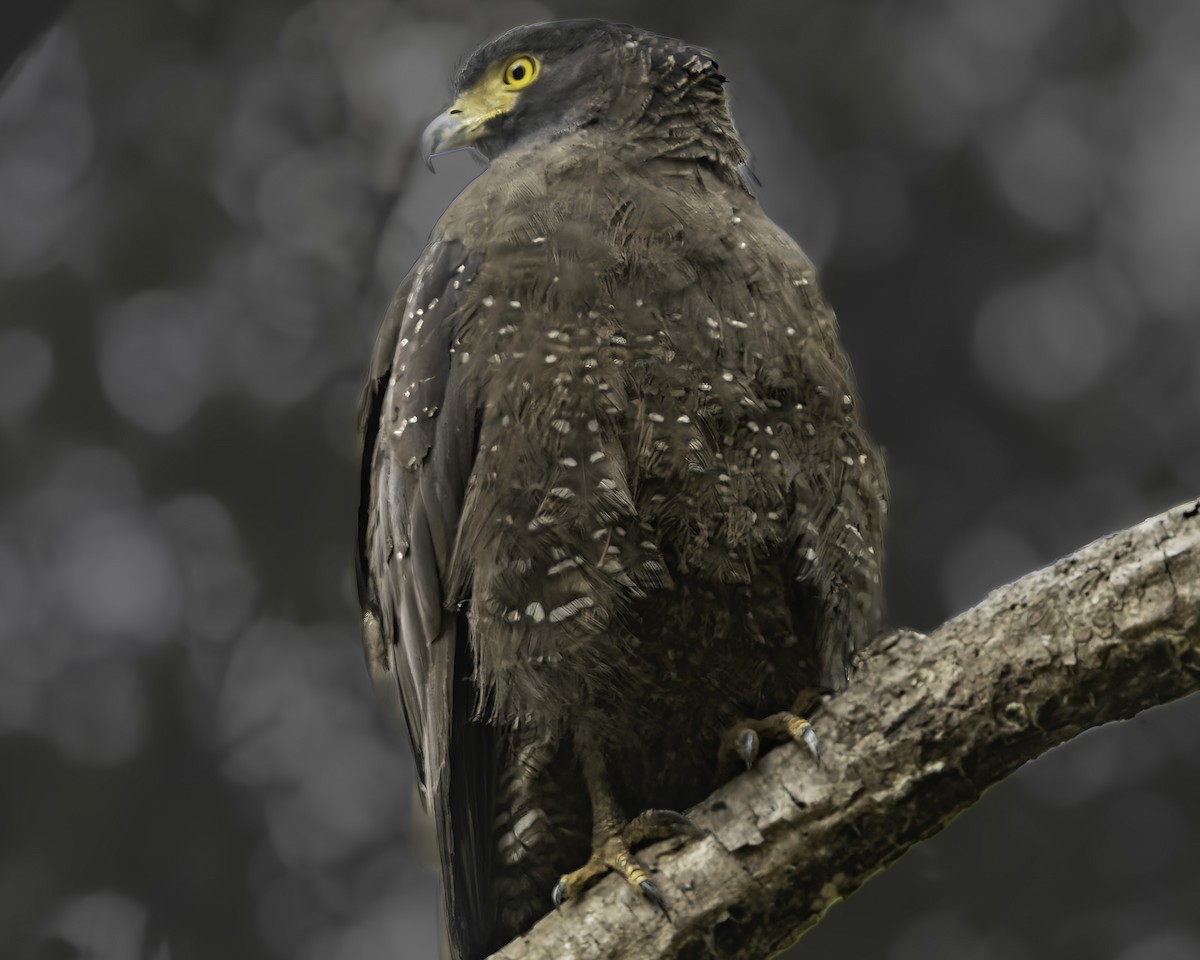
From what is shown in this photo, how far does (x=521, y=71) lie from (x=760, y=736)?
234 centimetres

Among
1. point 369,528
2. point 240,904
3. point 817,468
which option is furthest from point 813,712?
point 240,904

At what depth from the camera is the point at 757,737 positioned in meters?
3.08

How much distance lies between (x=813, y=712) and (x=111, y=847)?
14.4 ft

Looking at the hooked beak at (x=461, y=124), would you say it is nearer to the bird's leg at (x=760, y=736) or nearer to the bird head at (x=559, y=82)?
the bird head at (x=559, y=82)

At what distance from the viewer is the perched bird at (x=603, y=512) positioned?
3.20 meters

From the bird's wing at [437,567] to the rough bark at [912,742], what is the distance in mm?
558

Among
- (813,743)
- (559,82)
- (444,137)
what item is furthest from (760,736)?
(444,137)

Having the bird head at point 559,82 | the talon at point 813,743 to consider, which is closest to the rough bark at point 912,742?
the talon at point 813,743

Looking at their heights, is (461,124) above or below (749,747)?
above

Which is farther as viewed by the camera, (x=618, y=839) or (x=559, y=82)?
(x=559, y=82)

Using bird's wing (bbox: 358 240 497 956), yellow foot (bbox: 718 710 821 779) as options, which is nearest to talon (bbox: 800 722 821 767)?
yellow foot (bbox: 718 710 821 779)

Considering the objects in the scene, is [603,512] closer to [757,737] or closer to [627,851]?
[757,737]

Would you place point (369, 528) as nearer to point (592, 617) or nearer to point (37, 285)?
point (592, 617)

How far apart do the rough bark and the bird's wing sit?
1.83 feet
